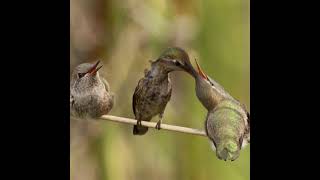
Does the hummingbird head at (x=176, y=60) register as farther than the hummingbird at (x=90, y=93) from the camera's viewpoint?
No

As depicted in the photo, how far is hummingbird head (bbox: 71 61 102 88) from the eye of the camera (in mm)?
1829

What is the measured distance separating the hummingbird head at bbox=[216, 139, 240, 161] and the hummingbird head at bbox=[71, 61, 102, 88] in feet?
1.19

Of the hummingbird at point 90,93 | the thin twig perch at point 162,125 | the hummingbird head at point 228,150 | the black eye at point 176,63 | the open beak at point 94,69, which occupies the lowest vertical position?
the hummingbird head at point 228,150

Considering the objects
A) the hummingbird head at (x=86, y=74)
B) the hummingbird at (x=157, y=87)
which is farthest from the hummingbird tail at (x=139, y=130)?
the hummingbird head at (x=86, y=74)

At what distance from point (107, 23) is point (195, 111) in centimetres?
31

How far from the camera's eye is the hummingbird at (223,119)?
168cm

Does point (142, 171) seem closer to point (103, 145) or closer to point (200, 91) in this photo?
point (103, 145)

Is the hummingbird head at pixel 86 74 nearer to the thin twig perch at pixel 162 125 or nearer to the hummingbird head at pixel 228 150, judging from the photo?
the thin twig perch at pixel 162 125

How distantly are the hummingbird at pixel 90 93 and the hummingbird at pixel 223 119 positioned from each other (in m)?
0.24

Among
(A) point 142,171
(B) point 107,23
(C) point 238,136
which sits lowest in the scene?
(A) point 142,171

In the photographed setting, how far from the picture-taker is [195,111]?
172 cm

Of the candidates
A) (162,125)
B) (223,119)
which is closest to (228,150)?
(223,119)

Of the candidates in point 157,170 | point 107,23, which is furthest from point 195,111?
point 107,23

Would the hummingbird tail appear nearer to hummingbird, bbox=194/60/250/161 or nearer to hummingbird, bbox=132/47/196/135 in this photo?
hummingbird, bbox=132/47/196/135
